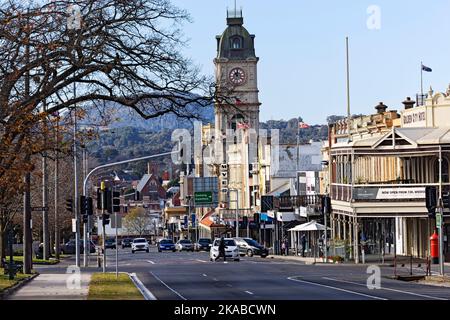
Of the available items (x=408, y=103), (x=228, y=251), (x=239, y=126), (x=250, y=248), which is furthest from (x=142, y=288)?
(x=239, y=126)

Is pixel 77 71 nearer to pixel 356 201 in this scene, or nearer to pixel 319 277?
pixel 319 277

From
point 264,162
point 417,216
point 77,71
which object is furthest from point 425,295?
point 264,162

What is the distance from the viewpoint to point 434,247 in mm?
53531

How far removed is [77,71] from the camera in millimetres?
33625

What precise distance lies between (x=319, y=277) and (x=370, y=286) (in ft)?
23.3

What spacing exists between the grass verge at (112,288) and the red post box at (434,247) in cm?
1516

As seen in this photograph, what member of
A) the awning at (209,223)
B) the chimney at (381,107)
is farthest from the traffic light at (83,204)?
the awning at (209,223)

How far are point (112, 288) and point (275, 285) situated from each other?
18.4ft

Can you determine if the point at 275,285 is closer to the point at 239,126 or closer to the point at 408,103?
the point at 408,103

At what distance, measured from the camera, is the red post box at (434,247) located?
173ft

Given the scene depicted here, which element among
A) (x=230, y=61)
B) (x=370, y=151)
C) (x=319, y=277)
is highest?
(x=230, y=61)

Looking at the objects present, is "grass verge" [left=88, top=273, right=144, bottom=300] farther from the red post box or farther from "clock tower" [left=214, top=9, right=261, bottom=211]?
"clock tower" [left=214, top=9, right=261, bottom=211]

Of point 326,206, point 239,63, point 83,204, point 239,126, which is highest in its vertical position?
point 239,63

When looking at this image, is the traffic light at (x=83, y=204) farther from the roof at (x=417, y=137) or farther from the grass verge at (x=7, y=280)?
the roof at (x=417, y=137)
